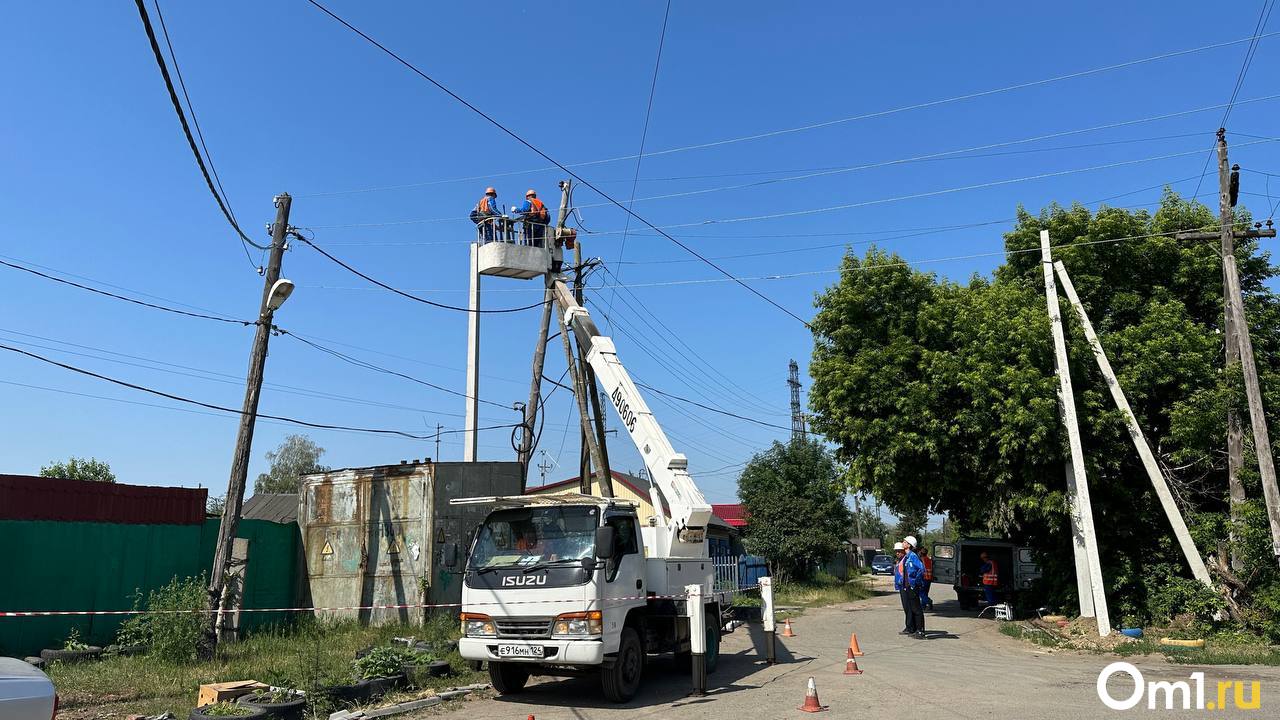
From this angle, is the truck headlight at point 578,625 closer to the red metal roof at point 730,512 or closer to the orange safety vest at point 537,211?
the orange safety vest at point 537,211

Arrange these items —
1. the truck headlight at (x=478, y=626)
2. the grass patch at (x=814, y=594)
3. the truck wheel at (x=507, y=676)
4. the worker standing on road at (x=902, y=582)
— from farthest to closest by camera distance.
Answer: the grass patch at (x=814, y=594)
the worker standing on road at (x=902, y=582)
the truck wheel at (x=507, y=676)
the truck headlight at (x=478, y=626)

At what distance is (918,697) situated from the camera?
9.51m

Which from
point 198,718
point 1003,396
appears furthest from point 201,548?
point 1003,396

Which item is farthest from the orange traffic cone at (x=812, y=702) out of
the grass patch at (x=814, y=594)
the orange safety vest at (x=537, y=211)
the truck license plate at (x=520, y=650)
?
the grass patch at (x=814, y=594)

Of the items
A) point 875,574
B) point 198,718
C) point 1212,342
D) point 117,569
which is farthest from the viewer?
point 875,574

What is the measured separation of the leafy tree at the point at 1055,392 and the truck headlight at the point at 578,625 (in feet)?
36.9

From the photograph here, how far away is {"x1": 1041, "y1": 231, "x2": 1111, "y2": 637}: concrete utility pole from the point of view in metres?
15.5

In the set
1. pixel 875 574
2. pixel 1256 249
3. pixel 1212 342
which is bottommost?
pixel 875 574

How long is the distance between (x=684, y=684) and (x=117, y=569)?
10198mm

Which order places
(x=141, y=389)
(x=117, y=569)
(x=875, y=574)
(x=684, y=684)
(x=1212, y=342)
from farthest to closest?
(x=875, y=574) → (x=1212, y=342) → (x=117, y=569) → (x=141, y=389) → (x=684, y=684)

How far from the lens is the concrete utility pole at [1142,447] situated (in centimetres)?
1544

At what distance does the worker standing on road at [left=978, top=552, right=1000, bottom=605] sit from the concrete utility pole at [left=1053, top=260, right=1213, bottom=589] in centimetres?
674

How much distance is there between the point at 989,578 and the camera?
892 inches

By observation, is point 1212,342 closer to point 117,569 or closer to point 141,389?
point 141,389
